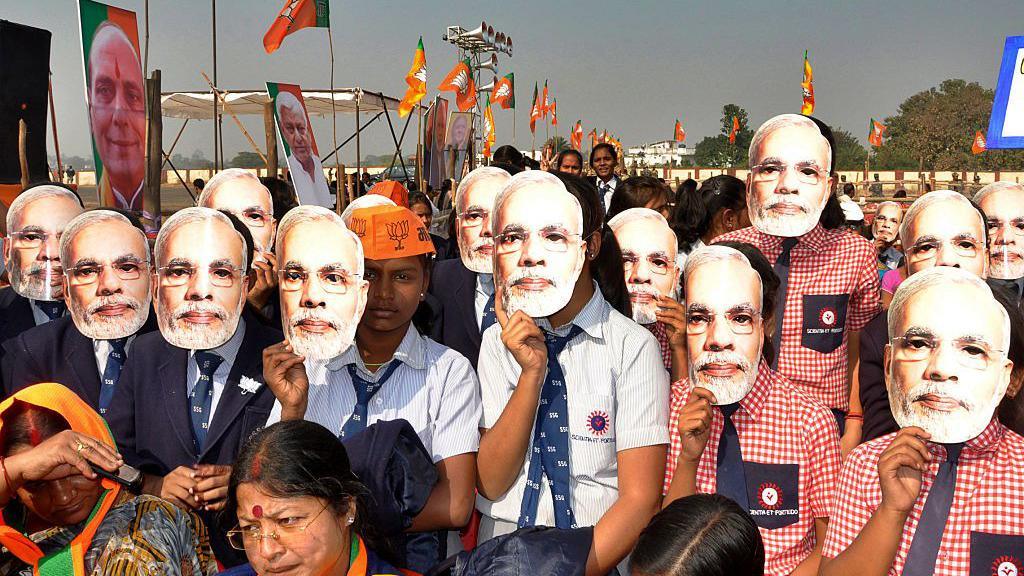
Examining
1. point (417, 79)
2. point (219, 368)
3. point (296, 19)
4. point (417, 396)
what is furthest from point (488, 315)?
point (417, 79)

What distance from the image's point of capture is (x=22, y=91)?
6945 millimetres

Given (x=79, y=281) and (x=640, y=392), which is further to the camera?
(x=79, y=281)

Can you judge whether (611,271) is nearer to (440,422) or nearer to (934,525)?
(440,422)

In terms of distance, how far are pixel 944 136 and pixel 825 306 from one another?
80141 millimetres

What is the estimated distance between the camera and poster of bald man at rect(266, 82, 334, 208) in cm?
687

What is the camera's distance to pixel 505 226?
3.05 meters

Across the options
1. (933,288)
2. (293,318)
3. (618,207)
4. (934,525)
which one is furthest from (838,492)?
(618,207)

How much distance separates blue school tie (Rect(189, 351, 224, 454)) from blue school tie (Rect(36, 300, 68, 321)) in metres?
1.44

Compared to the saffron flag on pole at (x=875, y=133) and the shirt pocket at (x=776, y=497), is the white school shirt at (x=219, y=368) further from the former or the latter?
the saffron flag on pole at (x=875, y=133)

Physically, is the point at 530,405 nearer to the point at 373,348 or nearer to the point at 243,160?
the point at 373,348

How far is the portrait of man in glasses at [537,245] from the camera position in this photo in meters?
2.97

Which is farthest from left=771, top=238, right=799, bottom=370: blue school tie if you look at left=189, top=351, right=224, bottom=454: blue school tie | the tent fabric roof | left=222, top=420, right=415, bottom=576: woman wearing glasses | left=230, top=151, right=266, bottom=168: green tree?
left=230, top=151, right=266, bottom=168: green tree

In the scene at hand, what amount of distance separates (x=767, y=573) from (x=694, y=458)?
0.43 meters

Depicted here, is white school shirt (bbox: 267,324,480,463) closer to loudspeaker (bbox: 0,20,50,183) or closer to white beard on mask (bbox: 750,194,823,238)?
white beard on mask (bbox: 750,194,823,238)
